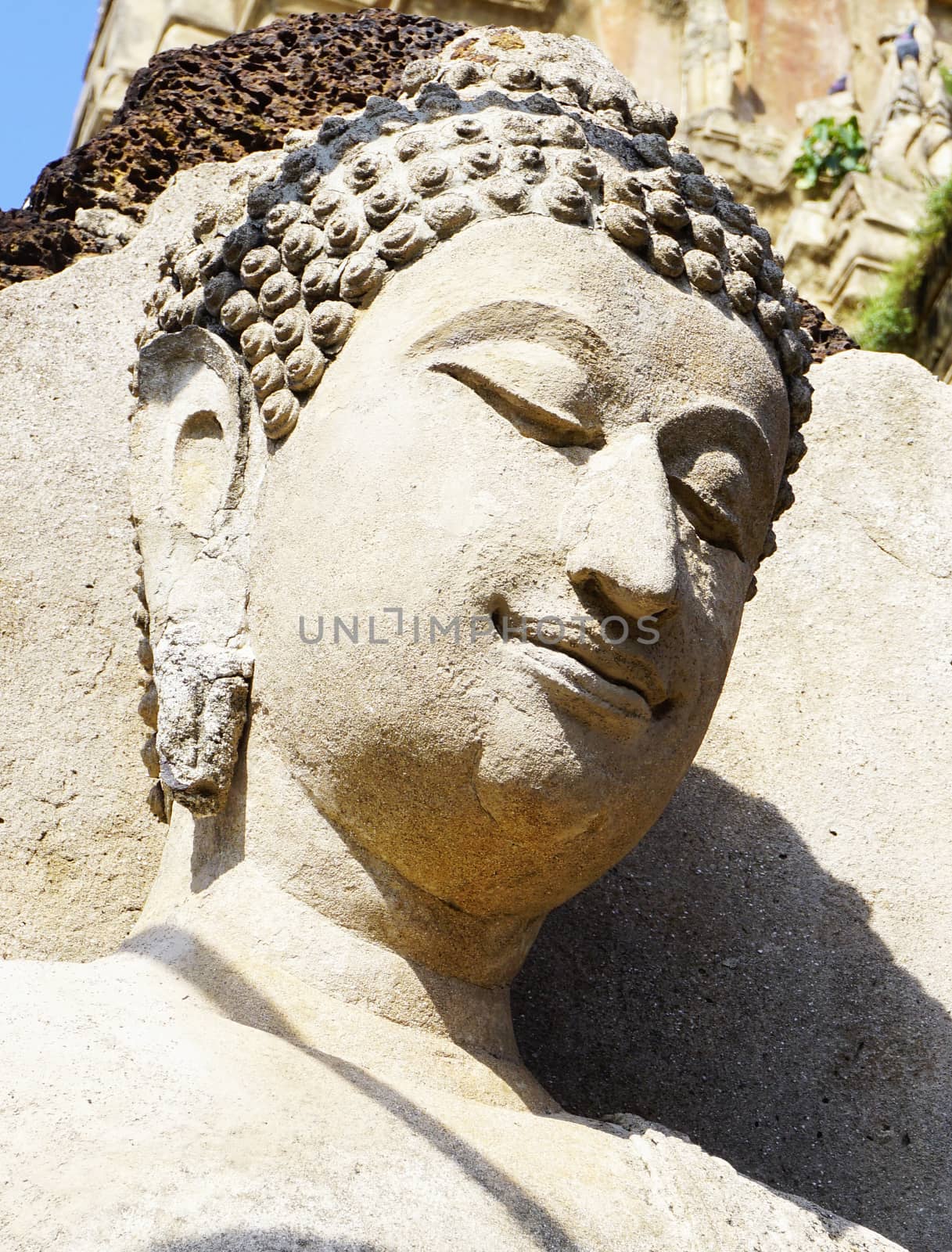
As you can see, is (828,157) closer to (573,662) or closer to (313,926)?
(573,662)

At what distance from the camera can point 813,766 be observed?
402 cm

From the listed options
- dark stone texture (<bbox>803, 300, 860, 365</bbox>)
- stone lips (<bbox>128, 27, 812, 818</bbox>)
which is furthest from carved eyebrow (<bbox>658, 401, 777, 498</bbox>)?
dark stone texture (<bbox>803, 300, 860, 365</bbox>)

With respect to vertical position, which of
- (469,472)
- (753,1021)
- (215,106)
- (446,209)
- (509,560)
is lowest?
(753,1021)

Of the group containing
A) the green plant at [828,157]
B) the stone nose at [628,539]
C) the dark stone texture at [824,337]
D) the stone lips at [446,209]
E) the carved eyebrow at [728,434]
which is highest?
the green plant at [828,157]

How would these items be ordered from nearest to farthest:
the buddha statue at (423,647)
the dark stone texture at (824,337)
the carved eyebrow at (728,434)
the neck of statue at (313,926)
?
the buddha statue at (423,647)
the neck of statue at (313,926)
the carved eyebrow at (728,434)
the dark stone texture at (824,337)

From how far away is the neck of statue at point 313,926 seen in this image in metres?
2.77

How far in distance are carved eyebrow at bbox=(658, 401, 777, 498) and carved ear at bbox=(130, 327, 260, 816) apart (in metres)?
0.75

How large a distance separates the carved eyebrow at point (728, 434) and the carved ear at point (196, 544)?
747 mm

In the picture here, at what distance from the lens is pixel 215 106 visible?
4359 mm

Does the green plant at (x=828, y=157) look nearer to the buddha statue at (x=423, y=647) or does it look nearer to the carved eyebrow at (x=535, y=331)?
the buddha statue at (x=423, y=647)

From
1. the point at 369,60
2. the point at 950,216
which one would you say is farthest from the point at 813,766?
the point at 950,216

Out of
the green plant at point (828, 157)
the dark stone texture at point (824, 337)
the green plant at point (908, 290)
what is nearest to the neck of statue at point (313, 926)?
the dark stone texture at point (824, 337)

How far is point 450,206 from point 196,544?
2.43 feet

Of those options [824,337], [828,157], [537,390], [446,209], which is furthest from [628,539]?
[828,157]
